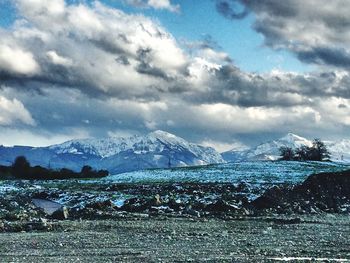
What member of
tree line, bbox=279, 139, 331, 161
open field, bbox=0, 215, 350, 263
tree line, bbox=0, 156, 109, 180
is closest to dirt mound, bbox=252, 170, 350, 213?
open field, bbox=0, 215, 350, 263

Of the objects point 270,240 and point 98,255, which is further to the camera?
point 270,240

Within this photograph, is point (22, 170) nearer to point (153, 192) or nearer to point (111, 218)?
point (153, 192)

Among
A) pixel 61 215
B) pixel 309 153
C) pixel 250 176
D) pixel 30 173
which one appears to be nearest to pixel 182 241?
pixel 61 215

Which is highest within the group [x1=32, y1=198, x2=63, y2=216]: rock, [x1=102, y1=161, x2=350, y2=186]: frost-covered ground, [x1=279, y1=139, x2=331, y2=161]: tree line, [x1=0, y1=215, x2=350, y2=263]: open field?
[x1=279, y1=139, x2=331, y2=161]: tree line

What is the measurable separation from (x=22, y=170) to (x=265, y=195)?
315ft

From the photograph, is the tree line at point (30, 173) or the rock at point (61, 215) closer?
the rock at point (61, 215)

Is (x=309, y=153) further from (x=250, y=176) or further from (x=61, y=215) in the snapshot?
(x=61, y=215)

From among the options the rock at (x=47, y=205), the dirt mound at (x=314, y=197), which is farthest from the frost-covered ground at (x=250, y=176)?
the rock at (x=47, y=205)

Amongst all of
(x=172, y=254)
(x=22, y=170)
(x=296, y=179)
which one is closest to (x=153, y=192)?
(x=296, y=179)

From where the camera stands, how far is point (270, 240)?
92.4 ft

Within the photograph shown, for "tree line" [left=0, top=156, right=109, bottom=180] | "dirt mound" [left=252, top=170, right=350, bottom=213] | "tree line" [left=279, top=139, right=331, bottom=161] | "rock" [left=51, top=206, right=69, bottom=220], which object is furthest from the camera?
"tree line" [left=279, top=139, right=331, bottom=161]

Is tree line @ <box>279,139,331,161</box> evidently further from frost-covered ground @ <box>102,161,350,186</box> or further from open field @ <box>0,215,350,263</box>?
open field @ <box>0,215,350,263</box>

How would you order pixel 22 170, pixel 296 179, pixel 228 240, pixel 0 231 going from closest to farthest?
pixel 228 240 < pixel 0 231 < pixel 296 179 < pixel 22 170

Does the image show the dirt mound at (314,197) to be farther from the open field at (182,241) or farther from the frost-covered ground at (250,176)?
the frost-covered ground at (250,176)
